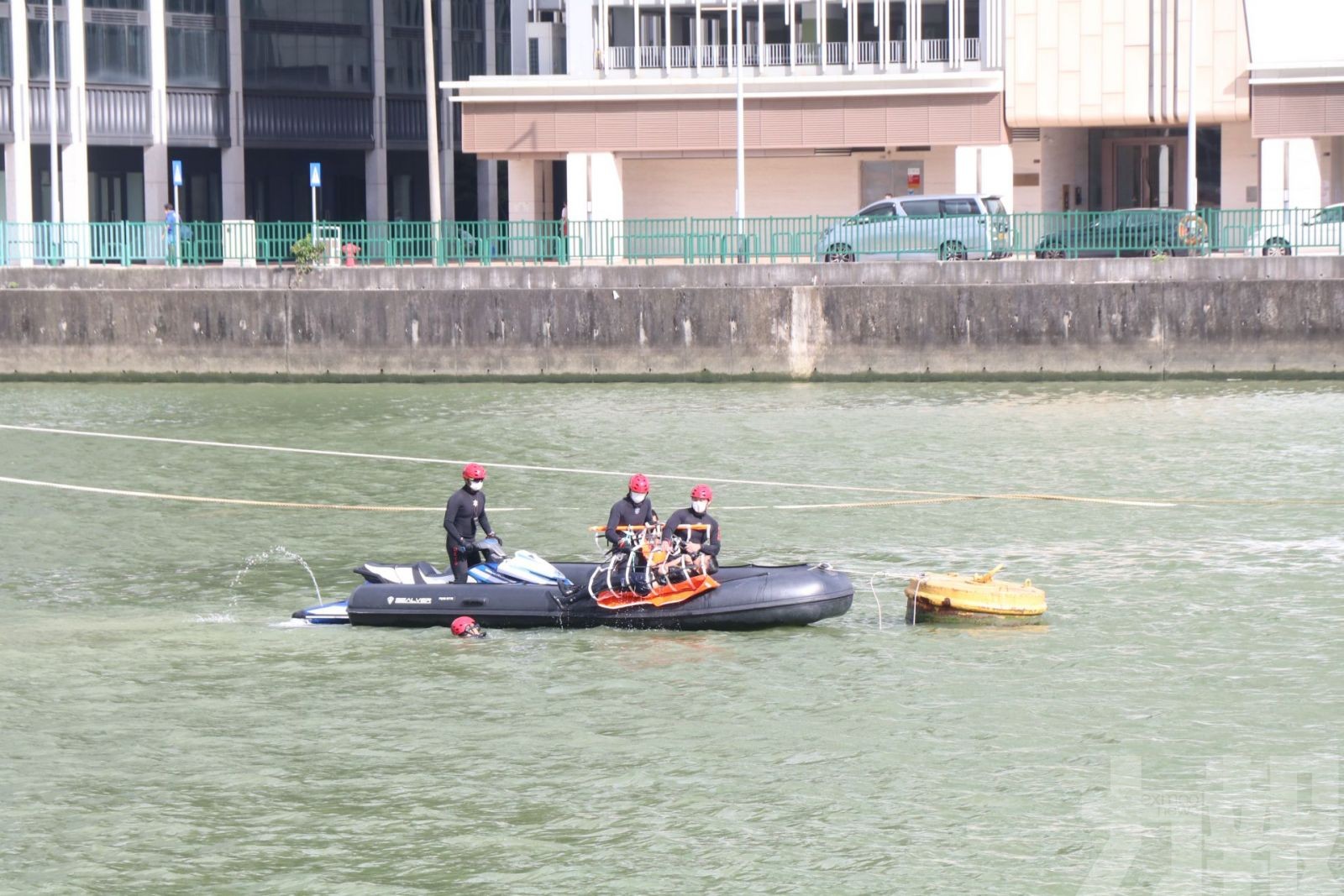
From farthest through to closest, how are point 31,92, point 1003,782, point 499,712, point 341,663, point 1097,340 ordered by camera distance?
point 31,92, point 1097,340, point 341,663, point 499,712, point 1003,782

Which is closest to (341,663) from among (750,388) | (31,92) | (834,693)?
(834,693)

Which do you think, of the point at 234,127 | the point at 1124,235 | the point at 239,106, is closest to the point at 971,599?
the point at 1124,235

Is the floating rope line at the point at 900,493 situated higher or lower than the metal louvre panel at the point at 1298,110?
lower

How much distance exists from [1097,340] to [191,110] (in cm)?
3810

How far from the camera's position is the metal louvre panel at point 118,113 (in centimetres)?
6794

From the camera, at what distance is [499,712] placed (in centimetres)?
1769

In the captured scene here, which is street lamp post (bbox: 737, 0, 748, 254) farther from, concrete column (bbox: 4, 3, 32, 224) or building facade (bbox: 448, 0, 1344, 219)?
concrete column (bbox: 4, 3, 32, 224)

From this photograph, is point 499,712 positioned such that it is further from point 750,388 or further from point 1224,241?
point 1224,241

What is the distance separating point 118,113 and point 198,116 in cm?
294

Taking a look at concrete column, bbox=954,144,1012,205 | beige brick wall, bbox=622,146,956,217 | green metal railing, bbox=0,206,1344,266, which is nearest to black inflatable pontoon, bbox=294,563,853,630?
green metal railing, bbox=0,206,1344,266

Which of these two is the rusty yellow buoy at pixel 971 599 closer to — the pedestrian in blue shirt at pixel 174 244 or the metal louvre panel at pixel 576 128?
the pedestrian in blue shirt at pixel 174 244

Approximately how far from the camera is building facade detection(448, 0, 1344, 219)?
59375 mm

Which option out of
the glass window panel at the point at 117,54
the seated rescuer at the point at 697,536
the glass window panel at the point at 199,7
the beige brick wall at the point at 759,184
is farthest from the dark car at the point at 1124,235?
the glass window panel at the point at 199,7

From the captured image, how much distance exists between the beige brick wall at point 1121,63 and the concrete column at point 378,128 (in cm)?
2464
